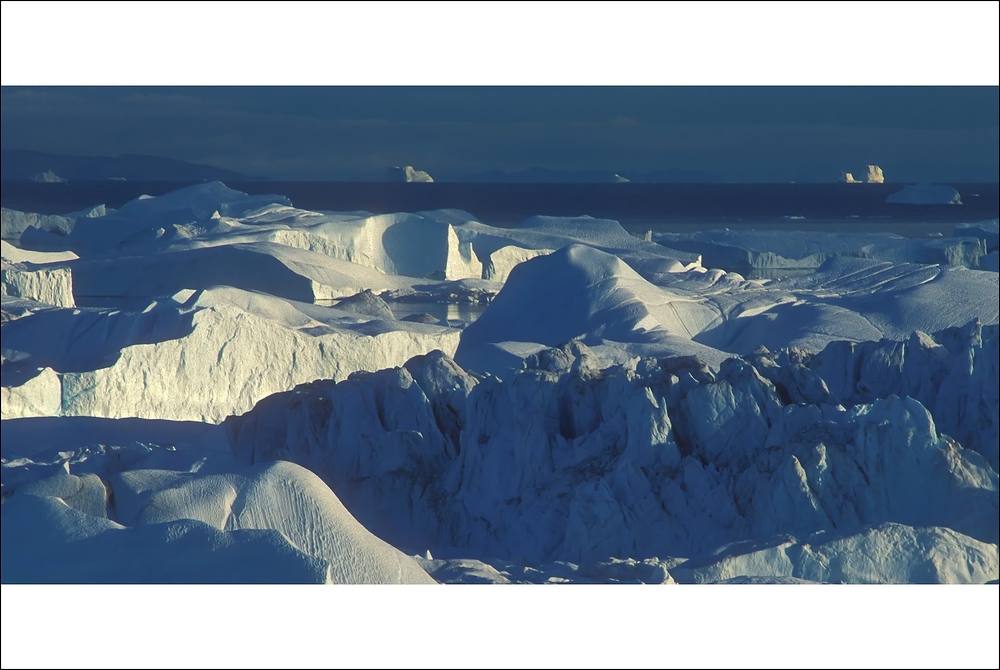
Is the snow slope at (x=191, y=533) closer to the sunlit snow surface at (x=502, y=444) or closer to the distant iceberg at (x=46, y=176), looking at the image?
the sunlit snow surface at (x=502, y=444)

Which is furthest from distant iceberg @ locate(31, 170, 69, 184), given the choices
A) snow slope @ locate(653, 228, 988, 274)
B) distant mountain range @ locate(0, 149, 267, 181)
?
snow slope @ locate(653, 228, 988, 274)

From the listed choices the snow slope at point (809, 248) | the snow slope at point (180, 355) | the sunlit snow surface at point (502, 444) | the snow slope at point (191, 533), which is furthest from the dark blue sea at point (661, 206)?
the snow slope at point (191, 533)

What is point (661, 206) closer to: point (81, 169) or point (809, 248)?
point (809, 248)

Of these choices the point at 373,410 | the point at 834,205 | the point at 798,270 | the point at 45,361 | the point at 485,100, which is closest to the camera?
the point at 373,410

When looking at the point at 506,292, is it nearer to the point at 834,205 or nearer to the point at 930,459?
the point at 930,459

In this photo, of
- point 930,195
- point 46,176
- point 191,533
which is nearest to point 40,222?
point 46,176

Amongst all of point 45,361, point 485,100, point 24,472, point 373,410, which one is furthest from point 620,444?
point 45,361
